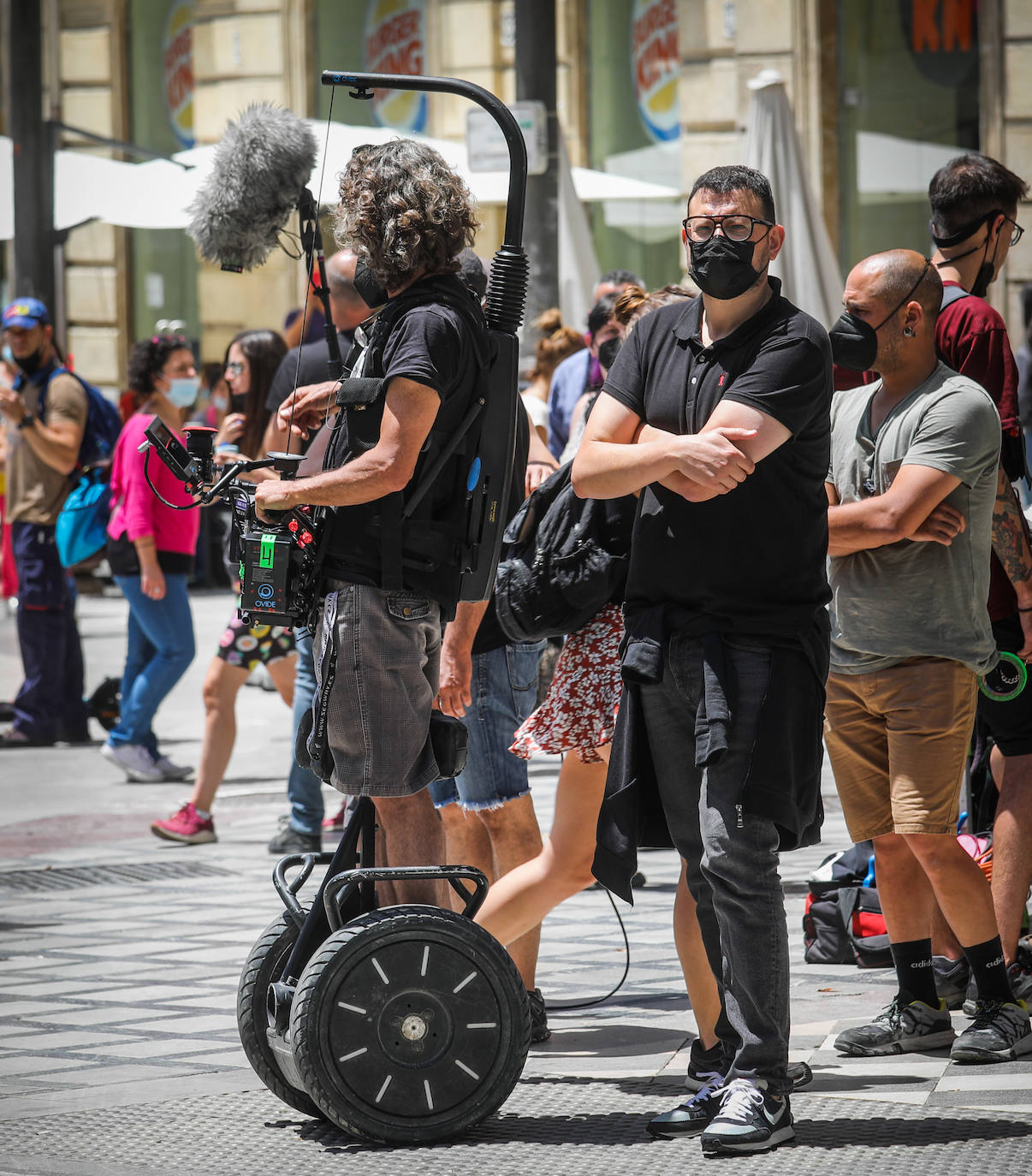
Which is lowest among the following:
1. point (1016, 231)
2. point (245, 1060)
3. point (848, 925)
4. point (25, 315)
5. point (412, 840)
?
point (245, 1060)

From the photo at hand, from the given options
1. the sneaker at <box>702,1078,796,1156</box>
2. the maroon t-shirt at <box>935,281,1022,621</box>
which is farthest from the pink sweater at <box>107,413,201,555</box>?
the sneaker at <box>702,1078,796,1156</box>

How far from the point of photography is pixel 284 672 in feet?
26.3

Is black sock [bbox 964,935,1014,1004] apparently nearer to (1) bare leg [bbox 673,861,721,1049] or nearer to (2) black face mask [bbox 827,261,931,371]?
(1) bare leg [bbox 673,861,721,1049]

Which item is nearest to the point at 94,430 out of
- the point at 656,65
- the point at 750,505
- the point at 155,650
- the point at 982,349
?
the point at 155,650

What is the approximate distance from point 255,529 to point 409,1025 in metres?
1.13

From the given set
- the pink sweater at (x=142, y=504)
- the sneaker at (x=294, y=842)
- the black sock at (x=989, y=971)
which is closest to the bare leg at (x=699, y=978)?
the black sock at (x=989, y=971)

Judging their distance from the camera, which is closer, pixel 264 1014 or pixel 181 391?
pixel 264 1014

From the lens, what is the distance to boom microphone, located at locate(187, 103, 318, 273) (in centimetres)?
535

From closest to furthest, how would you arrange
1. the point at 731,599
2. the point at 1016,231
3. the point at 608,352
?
the point at 731,599 < the point at 1016,231 < the point at 608,352

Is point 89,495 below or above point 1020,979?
above

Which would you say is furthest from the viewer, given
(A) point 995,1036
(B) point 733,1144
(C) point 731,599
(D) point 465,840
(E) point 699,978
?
(D) point 465,840

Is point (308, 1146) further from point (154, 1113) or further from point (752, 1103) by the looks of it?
point (752, 1103)

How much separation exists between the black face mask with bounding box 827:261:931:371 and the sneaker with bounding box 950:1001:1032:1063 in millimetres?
1606

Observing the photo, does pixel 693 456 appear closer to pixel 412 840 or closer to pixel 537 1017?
pixel 412 840
